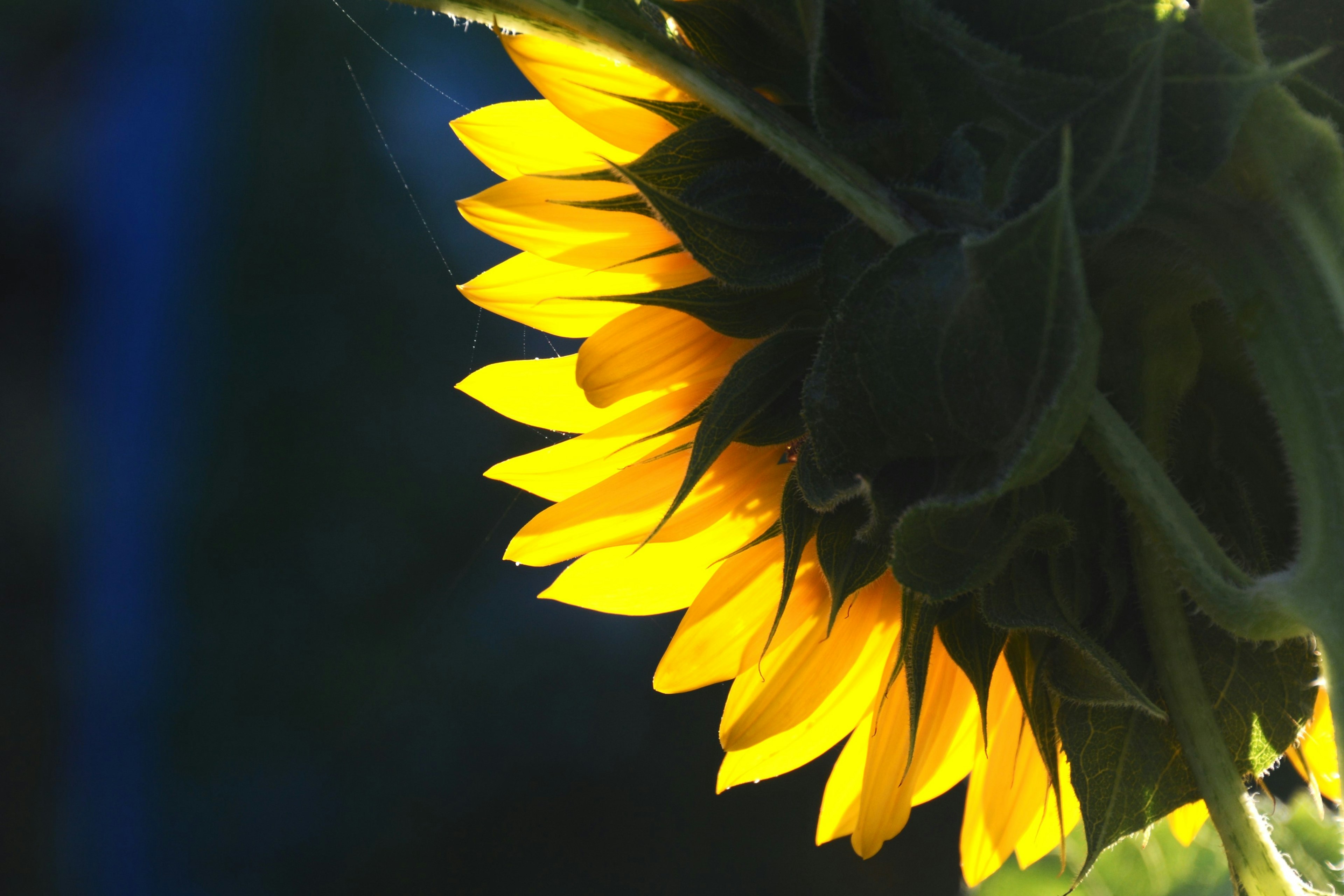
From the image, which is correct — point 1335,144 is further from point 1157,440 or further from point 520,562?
point 520,562

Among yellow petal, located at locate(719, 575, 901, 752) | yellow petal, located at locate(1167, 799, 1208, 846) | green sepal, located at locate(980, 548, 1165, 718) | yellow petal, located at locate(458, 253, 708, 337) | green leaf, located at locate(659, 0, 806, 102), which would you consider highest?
green leaf, located at locate(659, 0, 806, 102)

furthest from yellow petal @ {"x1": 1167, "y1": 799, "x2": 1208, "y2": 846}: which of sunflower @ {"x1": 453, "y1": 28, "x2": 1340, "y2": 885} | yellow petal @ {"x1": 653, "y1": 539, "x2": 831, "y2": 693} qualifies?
yellow petal @ {"x1": 653, "y1": 539, "x2": 831, "y2": 693}

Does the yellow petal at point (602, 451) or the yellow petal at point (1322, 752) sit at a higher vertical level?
the yellow petal at point (602, 451)

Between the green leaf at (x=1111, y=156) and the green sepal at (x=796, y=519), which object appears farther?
the green sepal at (x=796, y=519)

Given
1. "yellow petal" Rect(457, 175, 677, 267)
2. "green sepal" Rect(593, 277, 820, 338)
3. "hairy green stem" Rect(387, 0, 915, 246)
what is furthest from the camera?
"yellow petal" Rect(457, 175, 677, 267)

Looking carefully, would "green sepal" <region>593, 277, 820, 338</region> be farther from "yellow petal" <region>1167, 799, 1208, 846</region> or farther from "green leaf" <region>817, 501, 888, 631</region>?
"yellow petal" <region>1167, 799, 1208, 846</region>

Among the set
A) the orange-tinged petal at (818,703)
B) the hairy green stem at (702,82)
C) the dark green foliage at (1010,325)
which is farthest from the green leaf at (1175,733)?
the hairy green stem at (702,82)

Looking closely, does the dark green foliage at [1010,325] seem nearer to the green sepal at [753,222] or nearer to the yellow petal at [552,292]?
the green sepal at [753,222]
